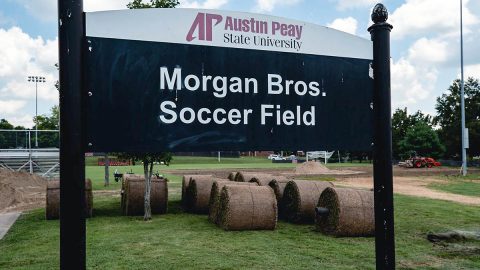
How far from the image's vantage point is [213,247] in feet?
28.2

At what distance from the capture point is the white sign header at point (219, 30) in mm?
2037

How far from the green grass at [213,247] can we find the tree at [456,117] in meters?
50.6

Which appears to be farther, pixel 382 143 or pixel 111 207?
pixel 111 207

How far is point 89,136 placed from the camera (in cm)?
196

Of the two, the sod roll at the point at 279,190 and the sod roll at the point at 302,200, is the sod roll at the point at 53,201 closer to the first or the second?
the sod roll at the point at 279,190

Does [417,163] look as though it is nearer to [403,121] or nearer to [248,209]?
[403,121]

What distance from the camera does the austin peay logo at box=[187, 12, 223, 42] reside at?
7.00 feet

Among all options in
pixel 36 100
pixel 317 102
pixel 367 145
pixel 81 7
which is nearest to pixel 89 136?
pixel 81 7

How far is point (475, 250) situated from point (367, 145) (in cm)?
722

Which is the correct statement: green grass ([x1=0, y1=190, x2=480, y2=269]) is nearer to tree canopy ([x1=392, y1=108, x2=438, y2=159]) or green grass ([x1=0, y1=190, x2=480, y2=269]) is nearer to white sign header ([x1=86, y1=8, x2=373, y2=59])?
white sign header ([x1=86, y1=8, x2=373, y2=59])

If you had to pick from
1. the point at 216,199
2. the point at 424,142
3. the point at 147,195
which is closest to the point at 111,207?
the point at 147,195

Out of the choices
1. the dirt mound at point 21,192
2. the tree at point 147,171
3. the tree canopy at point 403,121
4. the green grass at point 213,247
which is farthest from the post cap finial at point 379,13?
the tree canopy at point 403,121

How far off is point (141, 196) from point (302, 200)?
5.10 m

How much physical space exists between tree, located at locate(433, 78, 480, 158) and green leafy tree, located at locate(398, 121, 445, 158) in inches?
49.1
